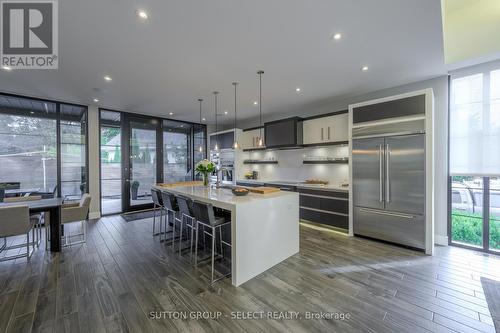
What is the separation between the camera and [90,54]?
2.86 meters

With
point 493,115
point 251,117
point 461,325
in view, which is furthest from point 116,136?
point 493,115

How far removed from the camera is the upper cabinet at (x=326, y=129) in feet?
15.1

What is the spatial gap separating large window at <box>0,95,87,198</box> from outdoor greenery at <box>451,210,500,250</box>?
8.18 meters

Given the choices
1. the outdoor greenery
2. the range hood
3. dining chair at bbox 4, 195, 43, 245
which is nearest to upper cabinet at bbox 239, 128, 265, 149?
the range hood

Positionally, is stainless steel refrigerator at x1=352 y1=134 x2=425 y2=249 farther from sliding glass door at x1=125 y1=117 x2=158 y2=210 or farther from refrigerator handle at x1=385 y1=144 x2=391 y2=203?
sliding glass door at x1=125 y1=117 x2=158 y2=210

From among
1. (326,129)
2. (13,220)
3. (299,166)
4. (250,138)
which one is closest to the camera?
(13,220)

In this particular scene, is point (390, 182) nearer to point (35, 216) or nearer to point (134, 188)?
point (35, 216)

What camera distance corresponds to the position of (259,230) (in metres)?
2.74

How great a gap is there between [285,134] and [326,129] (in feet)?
3.39

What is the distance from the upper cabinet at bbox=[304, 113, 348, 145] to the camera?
461 cm

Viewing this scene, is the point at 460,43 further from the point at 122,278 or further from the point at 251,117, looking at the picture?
the point at 122,278

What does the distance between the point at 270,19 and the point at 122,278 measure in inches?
137

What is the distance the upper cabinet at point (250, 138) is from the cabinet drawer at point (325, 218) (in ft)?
8.64

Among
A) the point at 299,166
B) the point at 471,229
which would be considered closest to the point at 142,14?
the point at 299,166
